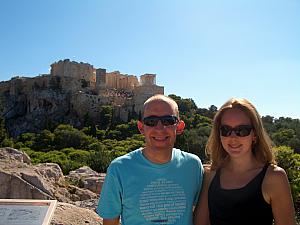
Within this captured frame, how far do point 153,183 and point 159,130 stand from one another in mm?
345

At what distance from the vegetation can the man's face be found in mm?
10996

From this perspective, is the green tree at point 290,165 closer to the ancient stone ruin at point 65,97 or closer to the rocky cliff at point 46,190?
the rocky cliff at point 46,190

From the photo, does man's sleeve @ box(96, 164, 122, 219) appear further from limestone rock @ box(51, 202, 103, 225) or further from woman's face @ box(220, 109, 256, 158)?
limestone rock @ box(51, 202, 103, 225)

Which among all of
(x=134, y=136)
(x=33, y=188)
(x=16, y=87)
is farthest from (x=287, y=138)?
(x=16, y=87)

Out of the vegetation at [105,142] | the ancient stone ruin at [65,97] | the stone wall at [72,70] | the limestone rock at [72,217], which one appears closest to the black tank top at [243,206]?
the limestone rock at [72,217]

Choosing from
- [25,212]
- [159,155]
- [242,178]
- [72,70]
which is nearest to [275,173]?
[242,178]

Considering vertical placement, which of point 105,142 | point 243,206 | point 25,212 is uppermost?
point 243,206

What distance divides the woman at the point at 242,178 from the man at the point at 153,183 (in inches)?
5.9

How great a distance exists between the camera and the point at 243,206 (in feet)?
8.07

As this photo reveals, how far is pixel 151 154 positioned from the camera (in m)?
2.62

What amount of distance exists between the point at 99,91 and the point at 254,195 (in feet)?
174

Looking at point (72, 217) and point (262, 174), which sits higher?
point (262, 174)

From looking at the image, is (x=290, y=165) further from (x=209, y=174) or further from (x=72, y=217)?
(x=209, y=174)

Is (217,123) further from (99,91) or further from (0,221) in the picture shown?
(99,91)
